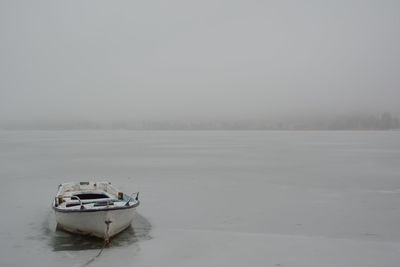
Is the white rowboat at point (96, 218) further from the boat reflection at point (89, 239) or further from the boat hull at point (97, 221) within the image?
the boat reflection at point (89, 239)

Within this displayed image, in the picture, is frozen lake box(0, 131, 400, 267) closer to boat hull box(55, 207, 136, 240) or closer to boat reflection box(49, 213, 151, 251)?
boat reflection box(49, 213, 151, 251)

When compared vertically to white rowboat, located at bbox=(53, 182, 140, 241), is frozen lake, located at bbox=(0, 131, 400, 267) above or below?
below

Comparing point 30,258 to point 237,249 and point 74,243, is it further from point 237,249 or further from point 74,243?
point 237,249

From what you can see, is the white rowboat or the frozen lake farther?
the white rowboat

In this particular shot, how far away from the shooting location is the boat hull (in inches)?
354

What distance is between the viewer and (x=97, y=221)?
905cm

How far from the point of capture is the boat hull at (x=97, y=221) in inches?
354

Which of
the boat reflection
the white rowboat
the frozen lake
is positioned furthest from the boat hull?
the frozen lake

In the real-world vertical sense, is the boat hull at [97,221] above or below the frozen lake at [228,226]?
above

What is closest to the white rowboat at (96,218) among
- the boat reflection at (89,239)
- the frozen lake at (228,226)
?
the boat reflection at (89,239)

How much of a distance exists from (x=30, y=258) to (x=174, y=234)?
3747 millimetres

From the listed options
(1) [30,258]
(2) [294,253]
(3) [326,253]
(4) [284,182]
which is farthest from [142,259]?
(4) [284,182]

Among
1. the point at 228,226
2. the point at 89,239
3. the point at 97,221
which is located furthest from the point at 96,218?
the point at 228,226

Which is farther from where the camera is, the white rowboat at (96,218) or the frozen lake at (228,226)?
the white rowboat at (96,218)
